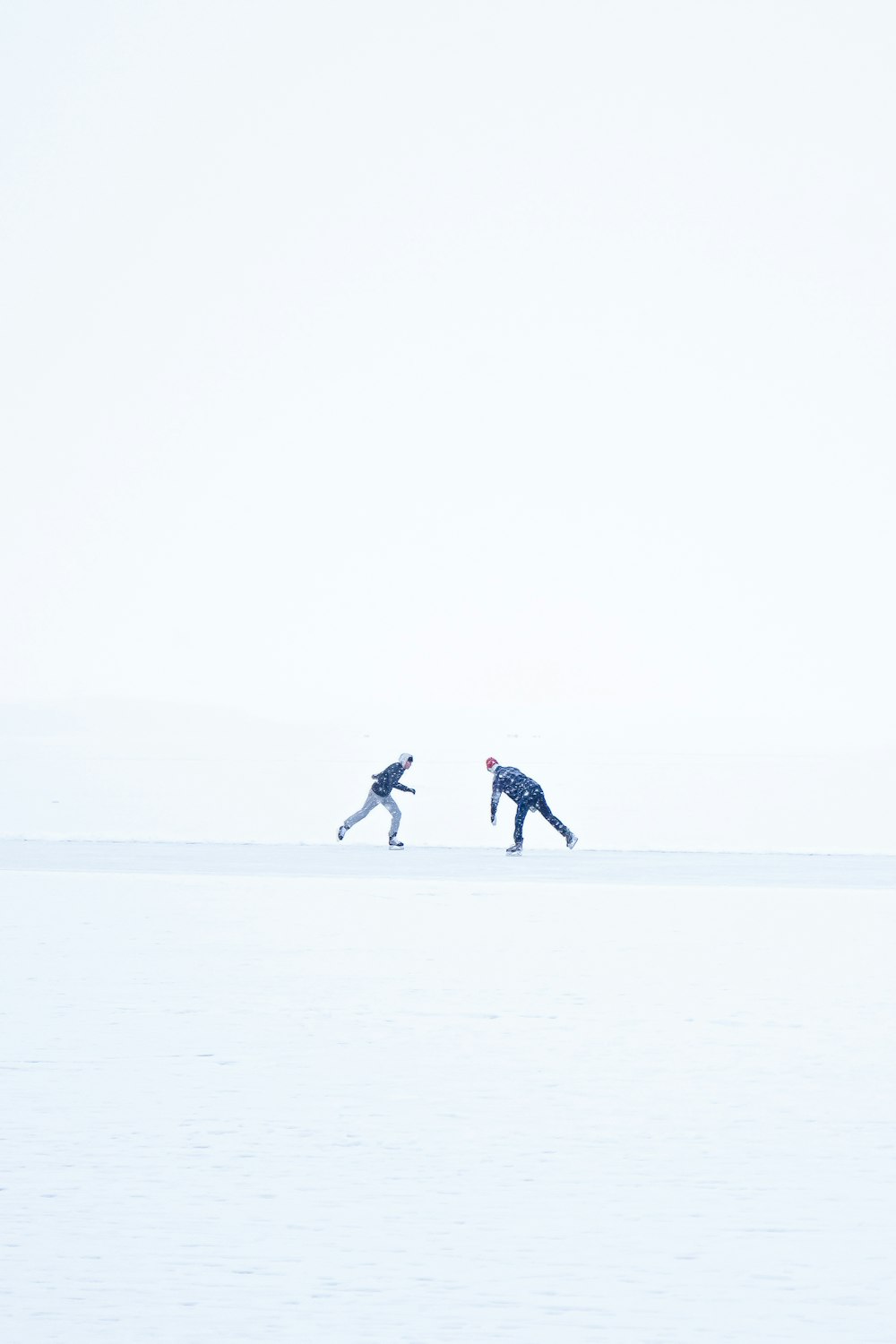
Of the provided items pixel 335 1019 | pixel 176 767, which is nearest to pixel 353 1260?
pixel 335 1019

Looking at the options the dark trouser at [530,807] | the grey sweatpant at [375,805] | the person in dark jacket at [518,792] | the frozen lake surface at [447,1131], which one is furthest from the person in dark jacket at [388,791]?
the frozen lake surface at [447,1131]

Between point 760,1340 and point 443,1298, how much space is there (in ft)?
3.18

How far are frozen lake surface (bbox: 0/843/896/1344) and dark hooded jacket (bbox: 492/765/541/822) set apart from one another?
546 centimetres

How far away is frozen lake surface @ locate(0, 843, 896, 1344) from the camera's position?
5.44 meters

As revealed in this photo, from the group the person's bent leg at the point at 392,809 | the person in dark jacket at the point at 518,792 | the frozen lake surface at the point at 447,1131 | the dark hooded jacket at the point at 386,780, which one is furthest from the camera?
the person's bent leg at the point at 392,809

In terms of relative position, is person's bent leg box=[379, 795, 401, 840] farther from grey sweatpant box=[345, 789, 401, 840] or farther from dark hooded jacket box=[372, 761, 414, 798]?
dark hooded jacket box=[372, 761, 414, 798]

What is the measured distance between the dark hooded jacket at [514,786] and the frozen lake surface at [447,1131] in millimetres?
5462

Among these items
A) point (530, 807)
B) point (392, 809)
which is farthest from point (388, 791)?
point (530, 807)

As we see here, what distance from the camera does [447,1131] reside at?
777 cm

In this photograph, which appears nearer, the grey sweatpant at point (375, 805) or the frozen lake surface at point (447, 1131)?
the frozen lake surface at point (447, 1131)

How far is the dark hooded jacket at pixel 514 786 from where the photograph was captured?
21.2 metres

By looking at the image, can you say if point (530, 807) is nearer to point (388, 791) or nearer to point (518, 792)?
point (518, 792)

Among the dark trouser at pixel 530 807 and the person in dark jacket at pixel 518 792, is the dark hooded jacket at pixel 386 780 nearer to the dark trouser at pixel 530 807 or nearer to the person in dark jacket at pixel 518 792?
the person in dark jacket at pixel 518 792

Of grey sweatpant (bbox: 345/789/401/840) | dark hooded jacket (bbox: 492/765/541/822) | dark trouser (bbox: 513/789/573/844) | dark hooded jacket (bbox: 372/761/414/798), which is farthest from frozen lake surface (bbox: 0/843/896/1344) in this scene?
grey sweatpant (bbox: 345/789/401/840)
